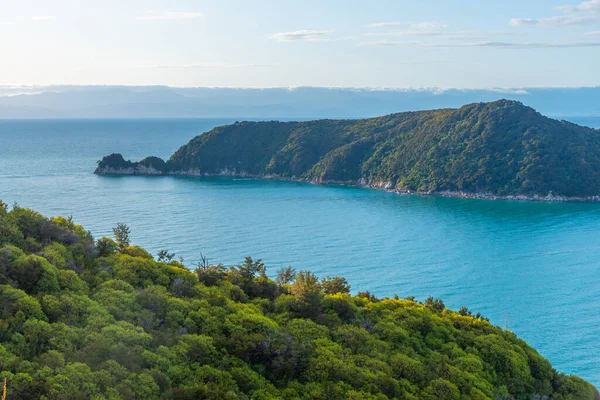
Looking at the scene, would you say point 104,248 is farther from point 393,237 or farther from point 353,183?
point 353,183

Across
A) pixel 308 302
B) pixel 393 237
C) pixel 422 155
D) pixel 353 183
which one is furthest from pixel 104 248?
pixel 422 155

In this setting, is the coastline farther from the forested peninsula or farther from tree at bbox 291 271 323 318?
tree at bbox 291 271 323 318

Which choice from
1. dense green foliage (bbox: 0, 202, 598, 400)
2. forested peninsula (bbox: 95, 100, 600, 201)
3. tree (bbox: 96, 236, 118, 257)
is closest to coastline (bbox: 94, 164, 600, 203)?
forested peninsula (bbox: 95, 100, 600, 201)

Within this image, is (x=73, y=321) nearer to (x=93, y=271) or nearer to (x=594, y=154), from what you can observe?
(x=93, y=271)

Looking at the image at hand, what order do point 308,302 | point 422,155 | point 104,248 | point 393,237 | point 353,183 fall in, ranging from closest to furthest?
point 308,302 < point 104,248 < point 393,237 < point 422,155 < point 353,183

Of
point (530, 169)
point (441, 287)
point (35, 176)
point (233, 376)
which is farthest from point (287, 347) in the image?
point (35, 176)

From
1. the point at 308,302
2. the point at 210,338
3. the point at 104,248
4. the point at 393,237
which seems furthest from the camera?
the point at 393,237

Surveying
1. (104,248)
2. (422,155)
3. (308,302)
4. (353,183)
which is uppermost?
(422,155)

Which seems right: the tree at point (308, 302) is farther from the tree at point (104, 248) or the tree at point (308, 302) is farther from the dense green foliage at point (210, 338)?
the tree at point (104, 248)
